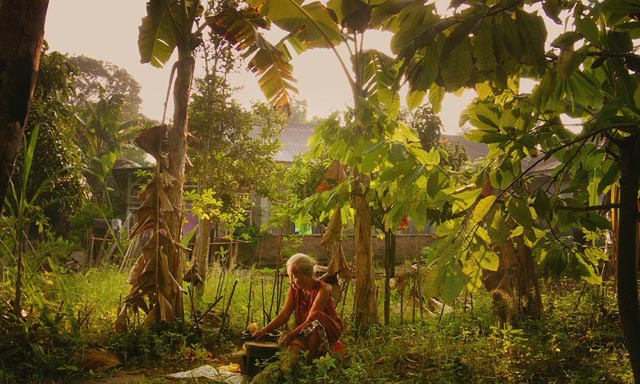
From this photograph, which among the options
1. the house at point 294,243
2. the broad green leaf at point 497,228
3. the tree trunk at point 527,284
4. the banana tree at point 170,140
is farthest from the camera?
the house at point 294,243

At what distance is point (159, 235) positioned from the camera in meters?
4.80

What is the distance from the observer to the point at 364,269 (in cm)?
503

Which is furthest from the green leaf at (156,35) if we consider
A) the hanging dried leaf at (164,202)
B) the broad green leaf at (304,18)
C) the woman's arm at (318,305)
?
the woman's arm at (318,305)

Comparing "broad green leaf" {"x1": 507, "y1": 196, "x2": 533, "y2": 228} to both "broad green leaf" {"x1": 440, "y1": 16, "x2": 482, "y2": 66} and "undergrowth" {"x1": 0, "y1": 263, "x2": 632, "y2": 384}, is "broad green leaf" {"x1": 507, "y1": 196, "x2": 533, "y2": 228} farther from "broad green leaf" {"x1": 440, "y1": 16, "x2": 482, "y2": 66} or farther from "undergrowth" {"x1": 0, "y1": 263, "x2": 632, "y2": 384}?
"undergrowth" {"x1": 0, "y1": 263, "x2": 632, "y2": 384}

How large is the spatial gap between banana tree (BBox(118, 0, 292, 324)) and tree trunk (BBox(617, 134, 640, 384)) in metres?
3.94

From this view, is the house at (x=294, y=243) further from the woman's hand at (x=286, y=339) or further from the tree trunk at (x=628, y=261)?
the tree trunk at (x=628, y=261)

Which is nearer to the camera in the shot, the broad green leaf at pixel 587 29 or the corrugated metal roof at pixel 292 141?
the broad green leaf at pixel 587 29

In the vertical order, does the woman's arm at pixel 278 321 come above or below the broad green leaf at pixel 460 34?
below

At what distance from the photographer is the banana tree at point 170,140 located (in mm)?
4758

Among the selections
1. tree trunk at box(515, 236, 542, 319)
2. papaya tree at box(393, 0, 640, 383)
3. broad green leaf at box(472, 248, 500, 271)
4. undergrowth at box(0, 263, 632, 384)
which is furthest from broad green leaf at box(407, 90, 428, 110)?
tree trunk at box(515, 236, 542, 319)

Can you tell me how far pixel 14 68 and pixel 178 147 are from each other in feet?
9.99

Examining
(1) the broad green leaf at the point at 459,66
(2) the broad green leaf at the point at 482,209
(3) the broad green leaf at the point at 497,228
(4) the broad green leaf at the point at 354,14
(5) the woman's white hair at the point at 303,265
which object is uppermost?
(4) the broad green leaf at the point at 354,14

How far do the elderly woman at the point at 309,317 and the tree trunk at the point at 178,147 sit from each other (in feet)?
4.82

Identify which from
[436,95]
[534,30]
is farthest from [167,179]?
[534,30]
